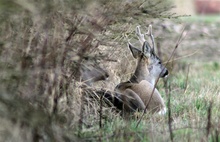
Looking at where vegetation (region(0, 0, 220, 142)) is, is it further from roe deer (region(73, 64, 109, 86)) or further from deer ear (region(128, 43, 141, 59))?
deer ear (region(128, 43, 141, 59))

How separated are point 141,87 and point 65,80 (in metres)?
2.03

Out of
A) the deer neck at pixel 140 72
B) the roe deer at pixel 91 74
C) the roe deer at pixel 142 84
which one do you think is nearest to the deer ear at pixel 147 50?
the roe deer at pixel 142 84

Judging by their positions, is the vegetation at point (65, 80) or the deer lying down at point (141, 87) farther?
the deer lying down at point (141, 87)

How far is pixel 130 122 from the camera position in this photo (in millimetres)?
7176

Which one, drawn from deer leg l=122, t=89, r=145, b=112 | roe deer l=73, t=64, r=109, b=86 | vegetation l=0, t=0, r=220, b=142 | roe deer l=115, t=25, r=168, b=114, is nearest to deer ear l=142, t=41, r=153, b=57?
roe deer l=115, t=25, r=168, b=114

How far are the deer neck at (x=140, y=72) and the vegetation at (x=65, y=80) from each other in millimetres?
1007

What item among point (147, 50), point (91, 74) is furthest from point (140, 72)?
point (91, 74)

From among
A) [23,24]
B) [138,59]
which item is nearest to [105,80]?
[138,59]

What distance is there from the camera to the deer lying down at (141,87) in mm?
8023

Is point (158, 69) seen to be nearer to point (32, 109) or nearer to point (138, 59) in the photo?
A: point (138, 59)

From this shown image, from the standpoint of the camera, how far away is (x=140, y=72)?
924 cm

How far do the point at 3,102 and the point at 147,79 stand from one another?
405 centimetres

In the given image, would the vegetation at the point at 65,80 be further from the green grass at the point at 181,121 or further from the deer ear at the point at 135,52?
the deer ear at the point at 135,52

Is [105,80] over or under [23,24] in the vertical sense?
under
